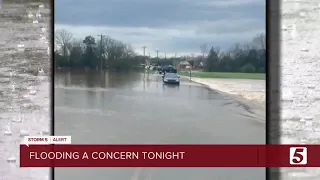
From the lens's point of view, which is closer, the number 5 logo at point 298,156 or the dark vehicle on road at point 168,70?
the number 5 logo at point 298,156

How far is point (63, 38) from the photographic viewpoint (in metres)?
2.96

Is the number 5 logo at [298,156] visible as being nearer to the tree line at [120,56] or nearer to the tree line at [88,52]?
the tree line at [120,56]

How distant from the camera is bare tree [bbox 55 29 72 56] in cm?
296

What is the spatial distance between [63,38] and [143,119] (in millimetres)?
1026

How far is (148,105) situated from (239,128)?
85cm

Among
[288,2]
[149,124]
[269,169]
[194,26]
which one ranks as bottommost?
[269,169]

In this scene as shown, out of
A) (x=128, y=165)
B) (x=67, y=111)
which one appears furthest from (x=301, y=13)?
(x=67, y=111)

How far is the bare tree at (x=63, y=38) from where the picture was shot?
2.96 meters

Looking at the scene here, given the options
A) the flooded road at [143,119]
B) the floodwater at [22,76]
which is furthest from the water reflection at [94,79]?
the floodwater at [22,76]

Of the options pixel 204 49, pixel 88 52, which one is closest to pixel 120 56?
pixel 88 52

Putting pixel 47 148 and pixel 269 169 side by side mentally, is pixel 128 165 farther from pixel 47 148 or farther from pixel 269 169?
pixel 269 169

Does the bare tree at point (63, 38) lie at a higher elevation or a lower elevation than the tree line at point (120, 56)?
higher

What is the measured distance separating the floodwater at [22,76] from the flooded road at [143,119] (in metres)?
0.17

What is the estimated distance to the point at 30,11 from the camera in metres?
2.95
